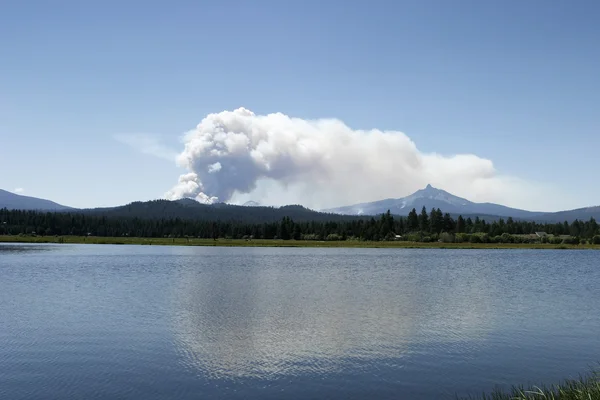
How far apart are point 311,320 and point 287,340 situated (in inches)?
297

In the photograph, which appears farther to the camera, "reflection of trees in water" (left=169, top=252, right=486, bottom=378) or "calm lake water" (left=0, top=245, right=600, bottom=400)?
"reflection of trees in water" (left=169, top=252, right=486, bottom=378)

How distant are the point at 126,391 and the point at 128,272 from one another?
68.9 meters

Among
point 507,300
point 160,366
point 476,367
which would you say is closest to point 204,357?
point 160,366

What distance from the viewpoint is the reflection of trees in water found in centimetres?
3148

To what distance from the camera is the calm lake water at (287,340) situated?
26.2m

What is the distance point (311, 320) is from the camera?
4303 centimetres

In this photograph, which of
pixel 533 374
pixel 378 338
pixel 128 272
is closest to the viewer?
pixel 533 374

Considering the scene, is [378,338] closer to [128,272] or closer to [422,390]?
[422,390]

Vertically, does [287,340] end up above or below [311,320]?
below

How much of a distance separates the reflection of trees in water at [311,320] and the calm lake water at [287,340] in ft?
0.57

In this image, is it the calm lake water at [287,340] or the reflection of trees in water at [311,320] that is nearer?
the calm lake water at [287,340]

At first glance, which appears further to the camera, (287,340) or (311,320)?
(311,320)

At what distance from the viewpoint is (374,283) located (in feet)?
241

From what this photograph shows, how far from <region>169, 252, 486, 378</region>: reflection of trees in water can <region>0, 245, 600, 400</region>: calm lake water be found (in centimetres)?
17
